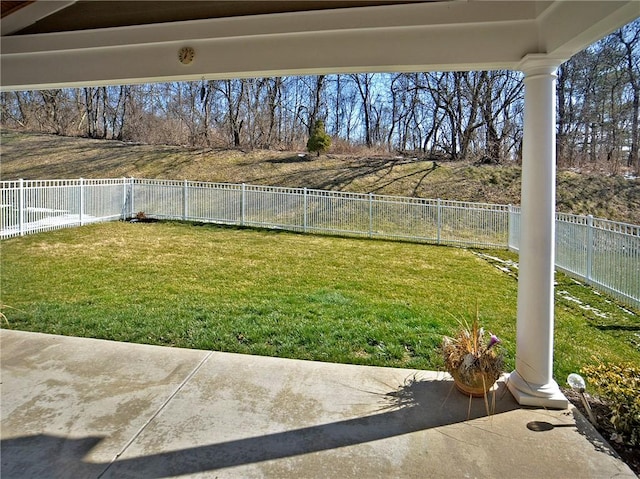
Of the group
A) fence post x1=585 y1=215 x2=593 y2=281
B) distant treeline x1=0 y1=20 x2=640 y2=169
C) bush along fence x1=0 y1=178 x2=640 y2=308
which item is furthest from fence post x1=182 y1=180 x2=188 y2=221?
fence post x1=585 y1=215 x2=593 y2=281

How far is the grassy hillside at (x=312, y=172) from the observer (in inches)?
544

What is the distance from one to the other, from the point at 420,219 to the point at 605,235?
4996 millimetres

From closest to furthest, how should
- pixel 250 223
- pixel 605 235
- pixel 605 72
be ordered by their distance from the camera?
pixel 605 235 < pixel 250 223 < pixel 605 72

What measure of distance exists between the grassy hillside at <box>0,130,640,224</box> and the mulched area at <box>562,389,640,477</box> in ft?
39.3

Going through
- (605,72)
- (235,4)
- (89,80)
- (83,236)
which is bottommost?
(83,236)

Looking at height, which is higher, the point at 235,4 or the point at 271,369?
the point at 235,4

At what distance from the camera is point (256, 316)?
4523 millimetres

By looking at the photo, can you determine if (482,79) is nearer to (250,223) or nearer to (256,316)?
(250,223)

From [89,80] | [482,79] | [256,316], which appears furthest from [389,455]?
[482,79]

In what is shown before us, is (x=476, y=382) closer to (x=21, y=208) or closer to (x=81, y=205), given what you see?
(x=21, y=208)

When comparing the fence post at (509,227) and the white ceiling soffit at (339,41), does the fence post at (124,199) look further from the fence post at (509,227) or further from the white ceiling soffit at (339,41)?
the fence post at (509,227)

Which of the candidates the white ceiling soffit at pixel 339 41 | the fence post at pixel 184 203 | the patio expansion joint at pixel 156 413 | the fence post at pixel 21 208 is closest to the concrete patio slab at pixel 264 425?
the patio expansion joint at pixel 156 413

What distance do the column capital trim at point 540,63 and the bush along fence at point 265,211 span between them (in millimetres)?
6084

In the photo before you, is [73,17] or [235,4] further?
[73,17]
